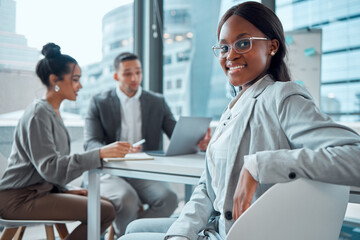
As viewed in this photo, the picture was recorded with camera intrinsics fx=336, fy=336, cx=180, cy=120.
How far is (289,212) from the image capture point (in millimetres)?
718

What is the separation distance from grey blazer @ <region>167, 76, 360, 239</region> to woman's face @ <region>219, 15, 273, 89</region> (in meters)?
0.05

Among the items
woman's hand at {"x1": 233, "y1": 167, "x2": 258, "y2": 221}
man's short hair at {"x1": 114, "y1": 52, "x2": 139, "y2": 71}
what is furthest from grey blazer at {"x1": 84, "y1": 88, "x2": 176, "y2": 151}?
woman's hand at {"x1": 233, "y1": 167, "x2": 258, "y2": 221}

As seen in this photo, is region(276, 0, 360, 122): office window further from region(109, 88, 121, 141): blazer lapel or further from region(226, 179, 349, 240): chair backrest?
region(226, 179, 349, 240): chair backrest

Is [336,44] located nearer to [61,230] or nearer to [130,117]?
[130,117]

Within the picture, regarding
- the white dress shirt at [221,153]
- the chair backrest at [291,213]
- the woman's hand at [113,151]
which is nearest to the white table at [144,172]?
the woman's hand at [113,151]

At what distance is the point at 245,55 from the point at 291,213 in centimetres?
55

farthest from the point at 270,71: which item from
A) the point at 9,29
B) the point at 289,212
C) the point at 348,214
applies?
the point at 9,29

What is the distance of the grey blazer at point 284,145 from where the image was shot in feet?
2.46

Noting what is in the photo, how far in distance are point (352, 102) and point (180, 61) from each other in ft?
5.63

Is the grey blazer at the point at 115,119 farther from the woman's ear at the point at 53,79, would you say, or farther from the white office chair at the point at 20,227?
the white office chair at the point at 20,227

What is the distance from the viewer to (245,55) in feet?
3.58

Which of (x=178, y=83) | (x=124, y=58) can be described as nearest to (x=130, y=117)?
(x=124, y=58)

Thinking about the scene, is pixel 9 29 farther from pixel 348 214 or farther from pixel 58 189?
pixel 348 214

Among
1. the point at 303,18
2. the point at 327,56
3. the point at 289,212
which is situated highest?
the point at 303,18
